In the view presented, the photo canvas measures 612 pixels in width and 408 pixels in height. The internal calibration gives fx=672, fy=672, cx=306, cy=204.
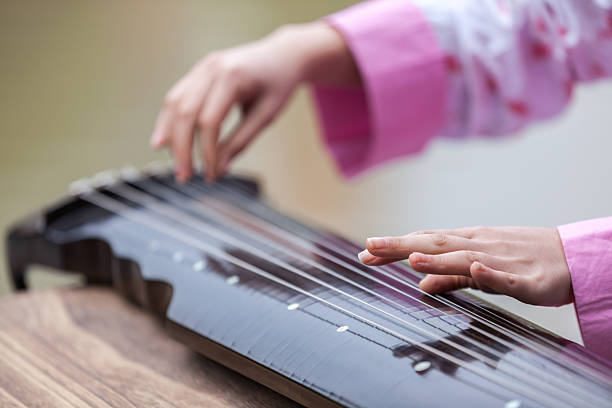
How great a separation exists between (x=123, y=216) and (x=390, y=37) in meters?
0.40

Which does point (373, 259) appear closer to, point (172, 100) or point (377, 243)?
point (377, 243)

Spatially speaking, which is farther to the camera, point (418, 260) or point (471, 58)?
point (471, 58)

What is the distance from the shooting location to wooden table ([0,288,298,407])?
1.63ft

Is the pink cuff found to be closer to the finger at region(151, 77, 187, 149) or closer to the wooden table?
the finger at region(151, 77, 187, 149)

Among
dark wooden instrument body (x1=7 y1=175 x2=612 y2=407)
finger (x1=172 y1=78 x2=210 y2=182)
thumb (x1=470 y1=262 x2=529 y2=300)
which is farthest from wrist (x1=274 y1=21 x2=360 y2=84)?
thumb (x1=470 y1=262 x2=529 y2=300)

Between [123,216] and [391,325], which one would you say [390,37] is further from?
[391,325]

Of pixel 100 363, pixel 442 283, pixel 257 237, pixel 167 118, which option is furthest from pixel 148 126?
pixel 442 283

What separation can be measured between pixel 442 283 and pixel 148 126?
200 cm

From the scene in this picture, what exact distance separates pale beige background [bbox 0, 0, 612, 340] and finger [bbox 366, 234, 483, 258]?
134cm

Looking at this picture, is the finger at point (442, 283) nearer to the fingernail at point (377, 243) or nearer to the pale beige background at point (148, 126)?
the fingernail at point (377, 243)

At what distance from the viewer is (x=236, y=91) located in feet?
2.61

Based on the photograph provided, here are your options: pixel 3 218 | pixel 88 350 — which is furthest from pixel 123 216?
pixel 3 218

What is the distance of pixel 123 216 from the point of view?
79 centimetres

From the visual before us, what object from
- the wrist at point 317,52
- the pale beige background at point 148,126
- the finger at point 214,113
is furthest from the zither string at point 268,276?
the pale beige background at point 148,126
